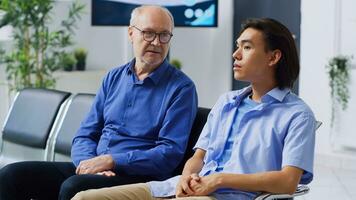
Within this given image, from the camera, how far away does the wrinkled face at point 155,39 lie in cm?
282

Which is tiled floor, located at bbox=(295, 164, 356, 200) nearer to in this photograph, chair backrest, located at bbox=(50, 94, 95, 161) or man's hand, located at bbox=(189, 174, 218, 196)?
chair backrest, located at bbox=(50, 94, 95, 161)

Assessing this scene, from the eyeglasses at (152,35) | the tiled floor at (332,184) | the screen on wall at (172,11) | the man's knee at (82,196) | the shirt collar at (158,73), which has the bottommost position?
the tiled floor at (332,184)

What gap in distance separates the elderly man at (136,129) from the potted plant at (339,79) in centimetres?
→ 293

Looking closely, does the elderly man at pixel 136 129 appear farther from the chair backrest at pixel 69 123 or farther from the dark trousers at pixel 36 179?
the chair backrest at pixel 69 123

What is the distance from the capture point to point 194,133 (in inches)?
110

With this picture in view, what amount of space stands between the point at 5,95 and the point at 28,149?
8.55 ft

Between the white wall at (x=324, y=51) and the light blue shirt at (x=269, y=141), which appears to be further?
the white wall at (x=324, y=51)

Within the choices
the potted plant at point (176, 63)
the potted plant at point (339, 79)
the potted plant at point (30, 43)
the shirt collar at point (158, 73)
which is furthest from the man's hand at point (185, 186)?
the potted plant at point (176, 63)

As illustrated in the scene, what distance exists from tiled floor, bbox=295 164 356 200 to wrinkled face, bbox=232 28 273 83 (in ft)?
7.86

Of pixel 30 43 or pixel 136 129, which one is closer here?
pixel 136 129

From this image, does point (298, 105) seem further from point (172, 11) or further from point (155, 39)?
point (172, 11)

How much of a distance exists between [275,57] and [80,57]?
4.38m

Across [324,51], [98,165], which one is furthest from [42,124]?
[324,51]

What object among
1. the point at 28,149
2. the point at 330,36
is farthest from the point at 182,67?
the point at 28,149
